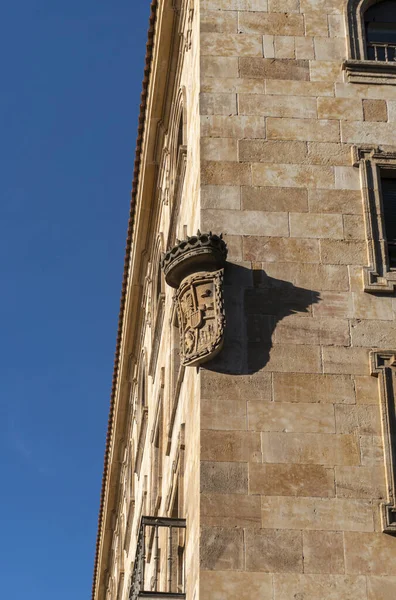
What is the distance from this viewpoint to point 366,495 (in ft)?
43.2

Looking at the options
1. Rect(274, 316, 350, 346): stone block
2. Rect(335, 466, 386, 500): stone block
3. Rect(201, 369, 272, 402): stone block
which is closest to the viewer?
Rect(335, 466, 386, 500): stone block

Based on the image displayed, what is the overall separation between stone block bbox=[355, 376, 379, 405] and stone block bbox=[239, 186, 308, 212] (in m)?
2.40

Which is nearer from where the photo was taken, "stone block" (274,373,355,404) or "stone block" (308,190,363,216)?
"stone block" (274,373,355,404)

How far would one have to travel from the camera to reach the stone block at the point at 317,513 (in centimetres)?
1291

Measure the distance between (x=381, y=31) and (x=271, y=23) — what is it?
1.67m

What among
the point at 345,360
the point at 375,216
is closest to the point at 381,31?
the point at 375,216

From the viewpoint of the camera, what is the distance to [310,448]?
1341cm

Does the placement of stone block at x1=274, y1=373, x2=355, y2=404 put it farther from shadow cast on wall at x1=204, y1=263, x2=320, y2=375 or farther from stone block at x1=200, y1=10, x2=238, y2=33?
stone block at x1=200, y1=10, x2=238, y2=33

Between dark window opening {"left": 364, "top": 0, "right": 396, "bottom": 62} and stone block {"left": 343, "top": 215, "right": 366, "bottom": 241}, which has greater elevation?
dark window opening {"left": 364, "top": 0, "right": 396, "bottom": 62}

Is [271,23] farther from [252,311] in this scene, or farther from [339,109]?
[252,311]

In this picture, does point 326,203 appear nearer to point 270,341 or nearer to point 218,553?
point 270,341

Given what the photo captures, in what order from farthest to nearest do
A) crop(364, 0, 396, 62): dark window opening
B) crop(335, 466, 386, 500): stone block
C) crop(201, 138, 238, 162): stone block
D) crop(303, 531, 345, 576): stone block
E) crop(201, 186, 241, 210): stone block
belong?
crop(364, 0, 396, 62): dark window opening, crop(201, 138, 238, 162): stone block, crop(201, 186, 241, 210): stone block, crop(335, 466, 386, 500): stone block, crop(303, 531, 345, 576): stone block

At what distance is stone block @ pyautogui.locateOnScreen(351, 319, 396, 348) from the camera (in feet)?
46.5

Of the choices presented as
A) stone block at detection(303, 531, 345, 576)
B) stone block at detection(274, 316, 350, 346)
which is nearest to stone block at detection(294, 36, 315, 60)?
→ stone block at detection(274, 316, 350, 346)
